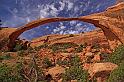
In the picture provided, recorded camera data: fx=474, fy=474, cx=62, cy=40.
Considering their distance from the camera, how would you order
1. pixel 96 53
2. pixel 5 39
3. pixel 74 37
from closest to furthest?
pixel 96 53 < pixel 5 39 < pixel 74 37

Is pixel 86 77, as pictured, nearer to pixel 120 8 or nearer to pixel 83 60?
pixel 83 60

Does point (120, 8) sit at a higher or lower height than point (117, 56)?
higher

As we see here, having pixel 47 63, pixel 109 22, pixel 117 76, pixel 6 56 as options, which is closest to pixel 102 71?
pixel 117 76

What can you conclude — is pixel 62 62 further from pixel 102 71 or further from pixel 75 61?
pixel 102 71

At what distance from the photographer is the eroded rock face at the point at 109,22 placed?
4889 centimetres

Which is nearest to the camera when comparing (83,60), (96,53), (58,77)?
(58,77)

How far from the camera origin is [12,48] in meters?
58.2

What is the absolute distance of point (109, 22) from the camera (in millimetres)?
49844

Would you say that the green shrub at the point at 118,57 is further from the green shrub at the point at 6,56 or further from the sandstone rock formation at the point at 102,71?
the green shrub at the point at 6,56

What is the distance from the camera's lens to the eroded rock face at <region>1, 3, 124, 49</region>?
48888 mm

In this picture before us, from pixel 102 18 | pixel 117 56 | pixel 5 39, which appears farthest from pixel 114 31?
pixel 5 39

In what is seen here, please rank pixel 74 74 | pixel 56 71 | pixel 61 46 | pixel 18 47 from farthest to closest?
pixel 61 46
pixel 18 47
pixel 56 71
pixel 74 74

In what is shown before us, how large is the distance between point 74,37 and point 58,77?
2761 cm

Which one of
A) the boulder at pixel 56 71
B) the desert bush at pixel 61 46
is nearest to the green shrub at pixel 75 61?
the boulder at pixel 56 71
